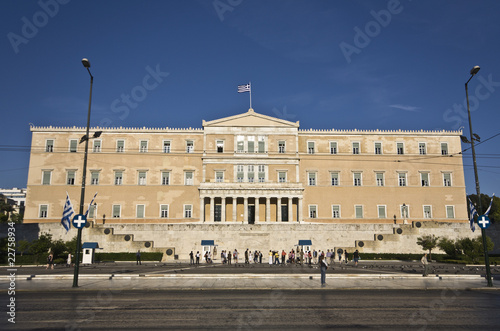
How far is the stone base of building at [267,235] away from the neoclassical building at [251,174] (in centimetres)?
818

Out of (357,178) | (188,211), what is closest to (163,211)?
(188,211)

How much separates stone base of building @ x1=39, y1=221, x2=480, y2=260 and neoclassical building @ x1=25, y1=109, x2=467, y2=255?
8.18 m

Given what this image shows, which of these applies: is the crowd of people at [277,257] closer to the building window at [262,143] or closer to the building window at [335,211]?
the building window at [335,211]

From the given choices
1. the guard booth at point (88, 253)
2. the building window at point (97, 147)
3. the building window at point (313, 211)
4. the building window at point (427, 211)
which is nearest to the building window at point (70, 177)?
the building window at point (97, 147)

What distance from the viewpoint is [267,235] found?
142 ft

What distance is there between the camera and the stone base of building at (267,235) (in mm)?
41969

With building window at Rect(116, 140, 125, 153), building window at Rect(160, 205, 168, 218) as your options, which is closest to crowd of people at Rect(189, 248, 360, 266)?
building window at Rect(160, 205, 168, 218)

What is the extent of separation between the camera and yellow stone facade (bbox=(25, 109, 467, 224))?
52.4 meters

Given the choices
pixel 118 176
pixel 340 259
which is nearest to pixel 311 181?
pixel 340 259

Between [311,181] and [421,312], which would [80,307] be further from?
[311,181]

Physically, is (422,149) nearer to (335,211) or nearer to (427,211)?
(427,211)

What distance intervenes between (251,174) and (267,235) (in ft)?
42.3

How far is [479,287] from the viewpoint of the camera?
19.1m

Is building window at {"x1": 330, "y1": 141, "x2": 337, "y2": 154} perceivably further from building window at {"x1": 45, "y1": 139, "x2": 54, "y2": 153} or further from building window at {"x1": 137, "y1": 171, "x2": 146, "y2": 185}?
building window at {"x1": 45, "y1": 139, "x2": 54, "y2": 153}
